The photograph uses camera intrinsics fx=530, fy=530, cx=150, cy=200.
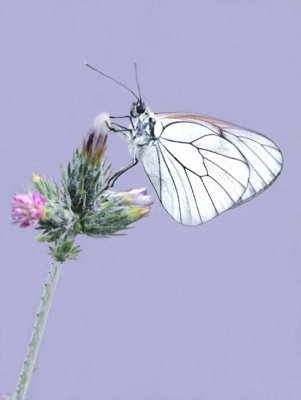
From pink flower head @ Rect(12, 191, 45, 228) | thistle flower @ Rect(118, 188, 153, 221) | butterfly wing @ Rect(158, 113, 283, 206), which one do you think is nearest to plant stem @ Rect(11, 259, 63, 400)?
pink flower head @ Rect(12, 191, 45, 228)

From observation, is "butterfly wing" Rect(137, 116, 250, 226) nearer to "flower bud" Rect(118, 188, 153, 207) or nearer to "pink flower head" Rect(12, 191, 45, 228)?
"flower bud" Rect(118, 188, 153, 207)

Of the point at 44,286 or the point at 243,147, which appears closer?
the point at 44,286

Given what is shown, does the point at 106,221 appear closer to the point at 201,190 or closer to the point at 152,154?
the point at 152,154

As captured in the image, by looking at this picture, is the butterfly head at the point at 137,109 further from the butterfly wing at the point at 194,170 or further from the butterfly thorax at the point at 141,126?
the butterfly wing at the point at 194,170

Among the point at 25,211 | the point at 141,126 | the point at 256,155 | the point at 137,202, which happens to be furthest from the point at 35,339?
the point at 256,155

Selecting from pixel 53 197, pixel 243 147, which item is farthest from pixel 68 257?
pixel 243 147

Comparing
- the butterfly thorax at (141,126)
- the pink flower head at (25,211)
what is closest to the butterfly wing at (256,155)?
the butterfly thorax at (141,126)

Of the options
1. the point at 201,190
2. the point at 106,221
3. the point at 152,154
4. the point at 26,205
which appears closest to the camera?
the point at 26,205
